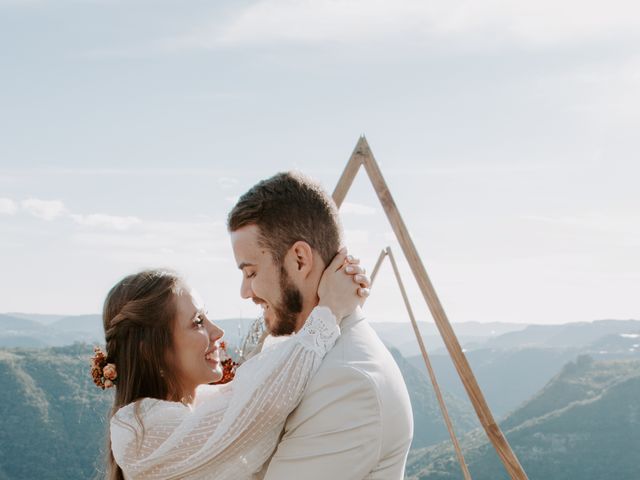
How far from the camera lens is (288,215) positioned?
3373 mm

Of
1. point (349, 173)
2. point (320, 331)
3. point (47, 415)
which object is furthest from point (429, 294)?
point (47, 415)

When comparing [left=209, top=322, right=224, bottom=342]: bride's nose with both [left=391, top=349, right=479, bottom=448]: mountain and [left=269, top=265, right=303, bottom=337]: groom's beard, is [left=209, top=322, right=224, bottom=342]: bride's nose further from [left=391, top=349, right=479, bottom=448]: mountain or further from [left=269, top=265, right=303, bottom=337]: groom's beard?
[left=391, top=349, right=479, bottom=448]: mountain

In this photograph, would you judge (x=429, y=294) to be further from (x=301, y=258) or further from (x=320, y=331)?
(x=320, y=331)

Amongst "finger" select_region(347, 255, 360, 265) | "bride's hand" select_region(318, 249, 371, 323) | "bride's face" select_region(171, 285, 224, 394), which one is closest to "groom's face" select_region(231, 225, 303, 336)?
"bride's hand" select_region(318, 249, 371, 323)

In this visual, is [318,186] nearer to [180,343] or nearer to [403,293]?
[180,343]

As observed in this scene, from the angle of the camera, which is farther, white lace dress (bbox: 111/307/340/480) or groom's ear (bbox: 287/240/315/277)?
groom's ear (bbox: 287/240/315/277)

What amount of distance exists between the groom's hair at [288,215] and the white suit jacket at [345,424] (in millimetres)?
536

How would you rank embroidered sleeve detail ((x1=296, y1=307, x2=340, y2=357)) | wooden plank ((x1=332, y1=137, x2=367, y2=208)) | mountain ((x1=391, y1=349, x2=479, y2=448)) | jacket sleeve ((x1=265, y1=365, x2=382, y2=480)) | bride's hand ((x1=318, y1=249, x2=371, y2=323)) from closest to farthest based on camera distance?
jacket sleeve ((x1=265, y1=365, x2=382, y2=480)) → embroidered sleeve detail ((x1=296, y1=307, x2=340, y2=357)) → bride's hand ((x1=318, y1=249, x2=371, y2=323)) → wooden plank ((x1=332, y1=137, x2=367, y2=208)) → mountain ((x1=391, y1=349, x2=479, y2=448))

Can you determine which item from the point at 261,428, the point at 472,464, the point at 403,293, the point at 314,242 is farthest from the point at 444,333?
the point at 472,464

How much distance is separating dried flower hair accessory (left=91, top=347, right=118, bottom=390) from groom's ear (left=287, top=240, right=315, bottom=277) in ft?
3.69

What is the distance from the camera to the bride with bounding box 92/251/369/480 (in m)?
2.99

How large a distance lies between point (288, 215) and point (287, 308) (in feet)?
1.38

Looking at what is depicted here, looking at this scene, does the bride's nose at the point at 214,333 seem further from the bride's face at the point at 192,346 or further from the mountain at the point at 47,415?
the mountain at the point at 47,415

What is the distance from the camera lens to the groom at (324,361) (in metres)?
2.93
